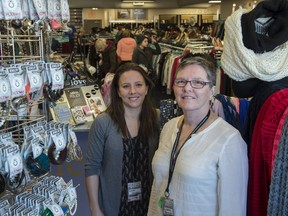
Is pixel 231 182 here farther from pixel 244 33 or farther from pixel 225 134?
pixel 244 33

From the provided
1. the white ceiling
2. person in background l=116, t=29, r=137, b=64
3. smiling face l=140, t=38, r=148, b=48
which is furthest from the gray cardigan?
the white ceiling

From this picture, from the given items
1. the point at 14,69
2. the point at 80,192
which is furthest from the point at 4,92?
the point at 80,192

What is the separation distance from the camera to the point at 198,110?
150 centimetres

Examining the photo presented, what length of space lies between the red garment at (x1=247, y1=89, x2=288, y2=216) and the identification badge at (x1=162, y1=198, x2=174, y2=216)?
12.8 inches

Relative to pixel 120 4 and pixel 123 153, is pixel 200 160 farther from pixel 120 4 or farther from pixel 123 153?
pixel 120 4

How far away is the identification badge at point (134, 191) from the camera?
196 cm

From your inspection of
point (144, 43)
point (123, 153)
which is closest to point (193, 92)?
point (123, 153)

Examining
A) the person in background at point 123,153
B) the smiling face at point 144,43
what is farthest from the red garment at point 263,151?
the smiling face at point 144,43

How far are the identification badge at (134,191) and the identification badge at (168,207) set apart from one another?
0.44 metres

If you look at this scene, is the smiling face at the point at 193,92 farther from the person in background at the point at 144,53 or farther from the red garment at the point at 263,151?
the person in background at the point at 144,53

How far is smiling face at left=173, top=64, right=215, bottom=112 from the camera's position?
1.46 metres

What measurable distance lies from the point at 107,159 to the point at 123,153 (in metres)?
0.10

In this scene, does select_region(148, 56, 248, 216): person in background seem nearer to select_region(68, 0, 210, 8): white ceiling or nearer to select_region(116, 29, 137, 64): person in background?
select_region(116, 29, 137, 64): person in background

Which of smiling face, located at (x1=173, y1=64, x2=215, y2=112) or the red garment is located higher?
smiling face, located at (x1=173, y1=64, x2=215, y2=112)
